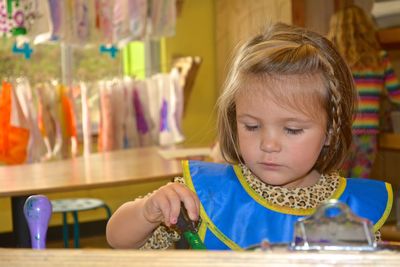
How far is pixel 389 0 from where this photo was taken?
458 centimetres

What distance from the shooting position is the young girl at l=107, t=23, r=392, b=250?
1095 millimetres

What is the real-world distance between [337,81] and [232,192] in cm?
24

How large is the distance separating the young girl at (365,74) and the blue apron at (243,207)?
9.87ft

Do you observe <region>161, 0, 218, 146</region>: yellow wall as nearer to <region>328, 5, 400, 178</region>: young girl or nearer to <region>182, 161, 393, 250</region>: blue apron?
<region>328, 5, 400, 178</region>: young girl

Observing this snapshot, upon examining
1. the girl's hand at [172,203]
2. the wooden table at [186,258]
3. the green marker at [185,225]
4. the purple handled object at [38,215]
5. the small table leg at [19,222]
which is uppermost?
the wooden table at [186,258]

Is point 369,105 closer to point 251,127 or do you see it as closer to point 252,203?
point 252,203

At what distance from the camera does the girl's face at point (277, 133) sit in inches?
42.8

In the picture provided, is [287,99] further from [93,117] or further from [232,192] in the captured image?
[93,117]

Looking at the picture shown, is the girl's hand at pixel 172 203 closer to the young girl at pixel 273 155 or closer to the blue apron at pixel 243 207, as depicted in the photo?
the young girl at pixel 273 155

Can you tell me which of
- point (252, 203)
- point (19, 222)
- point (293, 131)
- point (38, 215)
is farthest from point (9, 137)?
point (38, 215)

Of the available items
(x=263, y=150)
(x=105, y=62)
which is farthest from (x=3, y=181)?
(x=105, y=62)

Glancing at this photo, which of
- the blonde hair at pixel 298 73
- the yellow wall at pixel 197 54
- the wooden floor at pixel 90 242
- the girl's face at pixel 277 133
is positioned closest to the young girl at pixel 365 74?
the yellow wall at pixel 197 54

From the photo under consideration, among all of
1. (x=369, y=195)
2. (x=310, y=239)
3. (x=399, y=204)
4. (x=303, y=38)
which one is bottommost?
(x=399, y=204)

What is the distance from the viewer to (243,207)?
1.24m
